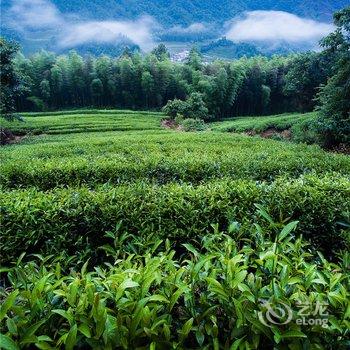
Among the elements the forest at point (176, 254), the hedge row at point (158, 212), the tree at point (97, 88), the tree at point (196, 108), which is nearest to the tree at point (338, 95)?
the forest at point (176, 254)

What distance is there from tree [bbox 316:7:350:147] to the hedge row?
17798mm

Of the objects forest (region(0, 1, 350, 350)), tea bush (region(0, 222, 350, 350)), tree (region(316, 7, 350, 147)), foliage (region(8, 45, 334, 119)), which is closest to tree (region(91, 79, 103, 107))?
foliage (region(8, 45, 334, 119))

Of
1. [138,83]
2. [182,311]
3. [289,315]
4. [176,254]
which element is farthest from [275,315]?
[138,83]

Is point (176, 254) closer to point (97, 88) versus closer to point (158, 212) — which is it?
point (158, 212)

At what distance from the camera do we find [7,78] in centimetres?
2667

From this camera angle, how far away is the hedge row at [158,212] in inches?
183

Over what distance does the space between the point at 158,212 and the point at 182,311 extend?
2449mm

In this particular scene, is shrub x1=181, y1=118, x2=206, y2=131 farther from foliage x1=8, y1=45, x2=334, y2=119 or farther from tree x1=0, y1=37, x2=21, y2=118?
tree x1=0, y1=37, x2=21, y2=118

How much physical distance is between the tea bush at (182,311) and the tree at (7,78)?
27077mm

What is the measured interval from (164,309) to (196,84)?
63.0m

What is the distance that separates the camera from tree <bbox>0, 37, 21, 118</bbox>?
25.9 meters

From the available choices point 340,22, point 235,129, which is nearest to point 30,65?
point 235,129

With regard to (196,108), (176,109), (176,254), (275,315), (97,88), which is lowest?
(176,109)

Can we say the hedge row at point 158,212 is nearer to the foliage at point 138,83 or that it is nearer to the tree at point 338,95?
the tree at point 338,95
